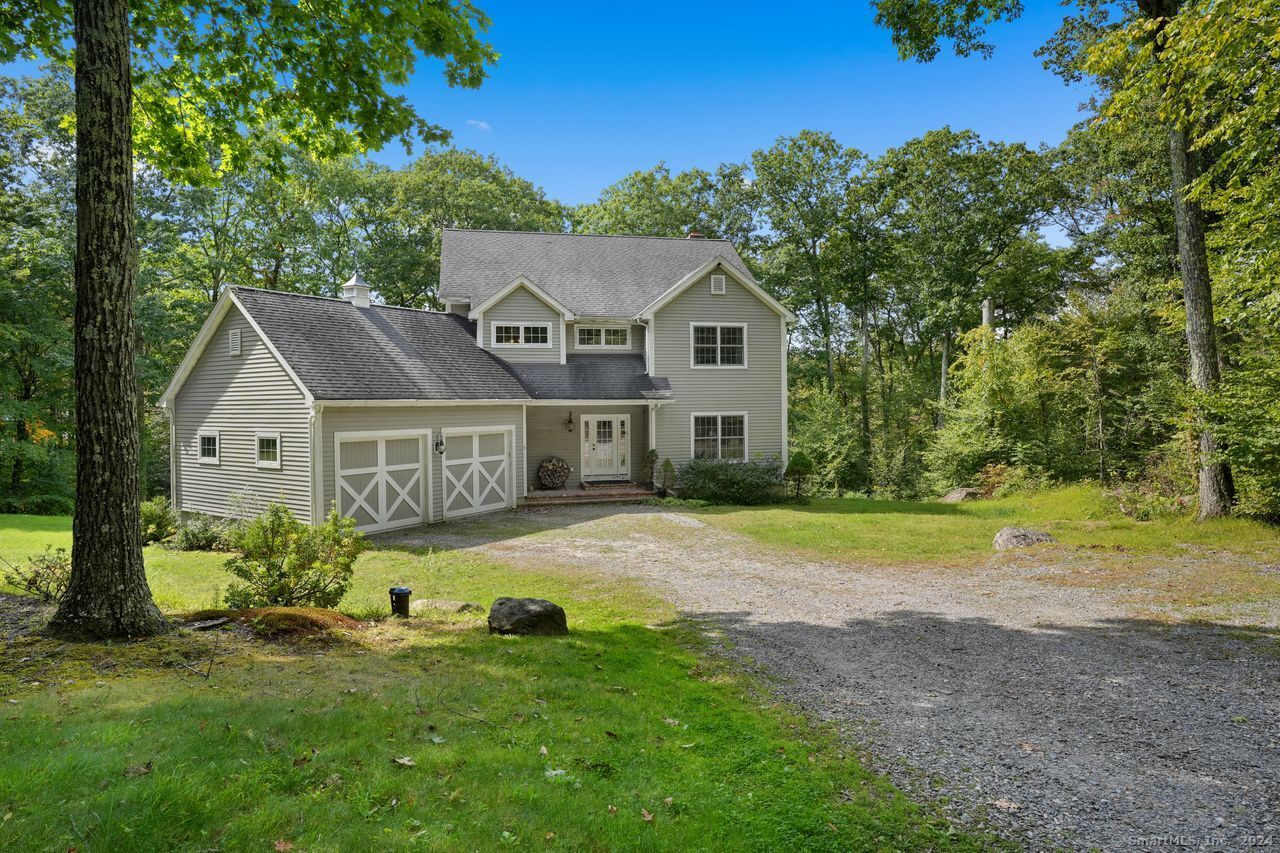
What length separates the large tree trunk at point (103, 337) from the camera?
5371 mm

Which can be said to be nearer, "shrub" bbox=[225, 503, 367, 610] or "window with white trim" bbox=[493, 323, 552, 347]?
"shrub" bbox=[225, 503, 367, 610]

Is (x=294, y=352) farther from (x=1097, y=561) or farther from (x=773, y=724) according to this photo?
(x=1097, y=561)

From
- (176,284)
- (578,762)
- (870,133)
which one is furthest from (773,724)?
(176,284)

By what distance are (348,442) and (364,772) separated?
12.2 meters

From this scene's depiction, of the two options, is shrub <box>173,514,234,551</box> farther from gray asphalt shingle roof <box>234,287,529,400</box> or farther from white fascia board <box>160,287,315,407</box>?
gray asphalt shingle roof <box>234,287,529,400</box>

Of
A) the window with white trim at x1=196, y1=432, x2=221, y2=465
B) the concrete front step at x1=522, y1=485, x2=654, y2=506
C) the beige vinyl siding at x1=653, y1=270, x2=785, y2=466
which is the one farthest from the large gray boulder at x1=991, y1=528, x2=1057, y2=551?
the window with white trim at x1=196, y1=432, x2=221, y2=465

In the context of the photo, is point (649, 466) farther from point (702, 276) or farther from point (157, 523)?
point (157, 523)

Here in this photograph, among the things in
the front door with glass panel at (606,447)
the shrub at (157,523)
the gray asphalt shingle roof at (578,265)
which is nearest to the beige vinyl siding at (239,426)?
the shrub at (157,523)

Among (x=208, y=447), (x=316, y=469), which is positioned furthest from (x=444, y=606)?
(x=208, y=447)

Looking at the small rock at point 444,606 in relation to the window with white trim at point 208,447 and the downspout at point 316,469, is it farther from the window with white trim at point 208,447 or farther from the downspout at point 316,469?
the window with white trim at point 208,447

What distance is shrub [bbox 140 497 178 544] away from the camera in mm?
14742

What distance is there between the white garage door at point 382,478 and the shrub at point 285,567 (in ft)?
22.0

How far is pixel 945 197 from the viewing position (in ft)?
90.8

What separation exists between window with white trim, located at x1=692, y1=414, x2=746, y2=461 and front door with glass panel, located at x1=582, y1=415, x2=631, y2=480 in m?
2.41
